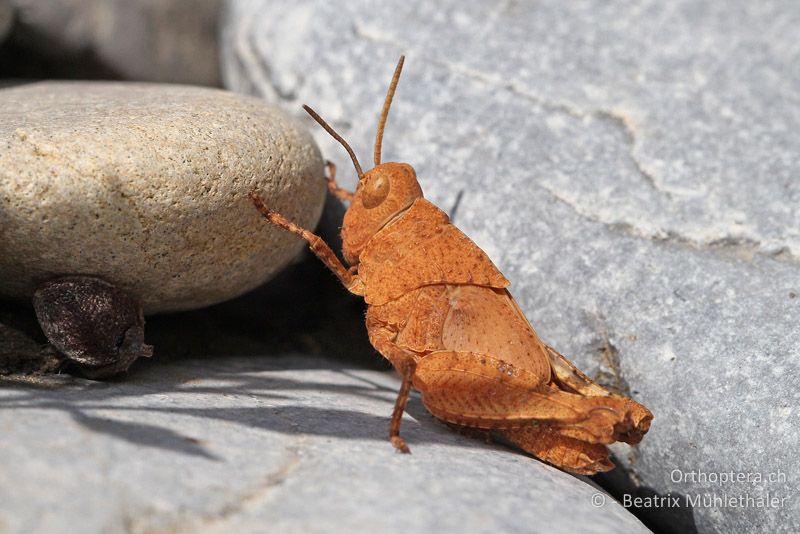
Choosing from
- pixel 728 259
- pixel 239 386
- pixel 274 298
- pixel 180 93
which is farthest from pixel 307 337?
pixel 728 259

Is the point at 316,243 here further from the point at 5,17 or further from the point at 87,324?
the point at 5,17

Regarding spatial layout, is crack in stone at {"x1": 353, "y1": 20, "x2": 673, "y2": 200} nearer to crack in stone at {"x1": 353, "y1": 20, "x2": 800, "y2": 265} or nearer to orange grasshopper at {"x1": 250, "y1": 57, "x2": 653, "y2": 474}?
crack in stone at {"x1": 353, "y1": 20, "x2": 800, "y2": 265}

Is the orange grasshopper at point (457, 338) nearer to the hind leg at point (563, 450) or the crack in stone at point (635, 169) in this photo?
the hind leg at point (563, 450)

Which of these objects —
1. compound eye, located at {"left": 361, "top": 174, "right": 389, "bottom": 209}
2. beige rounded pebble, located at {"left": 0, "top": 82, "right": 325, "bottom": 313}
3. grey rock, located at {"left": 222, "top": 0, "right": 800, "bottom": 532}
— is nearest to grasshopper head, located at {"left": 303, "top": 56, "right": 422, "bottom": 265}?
compound eye, located at {"left": 361, "top": 174, "right": 389, "bottom": 209}

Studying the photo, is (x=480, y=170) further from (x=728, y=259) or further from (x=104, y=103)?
(x=104, y=103)

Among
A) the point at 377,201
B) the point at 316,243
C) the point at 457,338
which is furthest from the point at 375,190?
the point at 457,338

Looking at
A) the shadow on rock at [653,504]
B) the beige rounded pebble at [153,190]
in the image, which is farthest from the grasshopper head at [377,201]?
the shadow on rock at [653,504]
